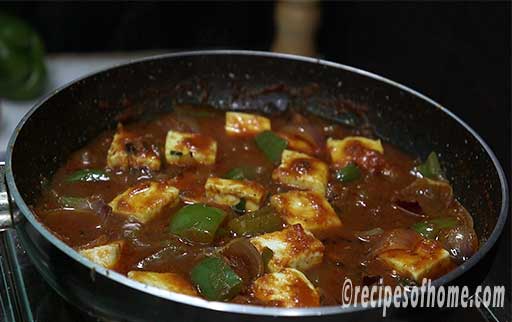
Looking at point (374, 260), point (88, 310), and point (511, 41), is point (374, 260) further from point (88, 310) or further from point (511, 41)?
point (511, 41)

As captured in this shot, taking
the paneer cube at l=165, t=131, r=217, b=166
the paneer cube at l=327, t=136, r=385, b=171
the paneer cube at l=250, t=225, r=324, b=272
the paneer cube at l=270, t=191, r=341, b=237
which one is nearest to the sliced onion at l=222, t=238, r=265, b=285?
the paneer cube at l=250, t=225, r=324, b=272

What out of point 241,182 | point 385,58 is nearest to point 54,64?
point 385,58

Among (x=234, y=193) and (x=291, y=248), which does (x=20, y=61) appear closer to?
(x=234, y=193)

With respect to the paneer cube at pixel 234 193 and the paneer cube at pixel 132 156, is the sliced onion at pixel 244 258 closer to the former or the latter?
the paneer cube at pixel 234 193

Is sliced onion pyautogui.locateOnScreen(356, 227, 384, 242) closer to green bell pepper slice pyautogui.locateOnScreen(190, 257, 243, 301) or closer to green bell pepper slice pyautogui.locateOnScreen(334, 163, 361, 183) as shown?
green bell pepper slice pyautogui.locateOnScreen(334, 163, 361, 183)

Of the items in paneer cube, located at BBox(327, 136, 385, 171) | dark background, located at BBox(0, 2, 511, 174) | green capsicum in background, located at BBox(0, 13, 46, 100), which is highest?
dark background, located at BBox(0, 2, 511, 174)

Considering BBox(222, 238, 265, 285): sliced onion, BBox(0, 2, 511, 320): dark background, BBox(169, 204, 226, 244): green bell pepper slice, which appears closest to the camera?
BBox(222, 238, 265, 285): sliced onion
